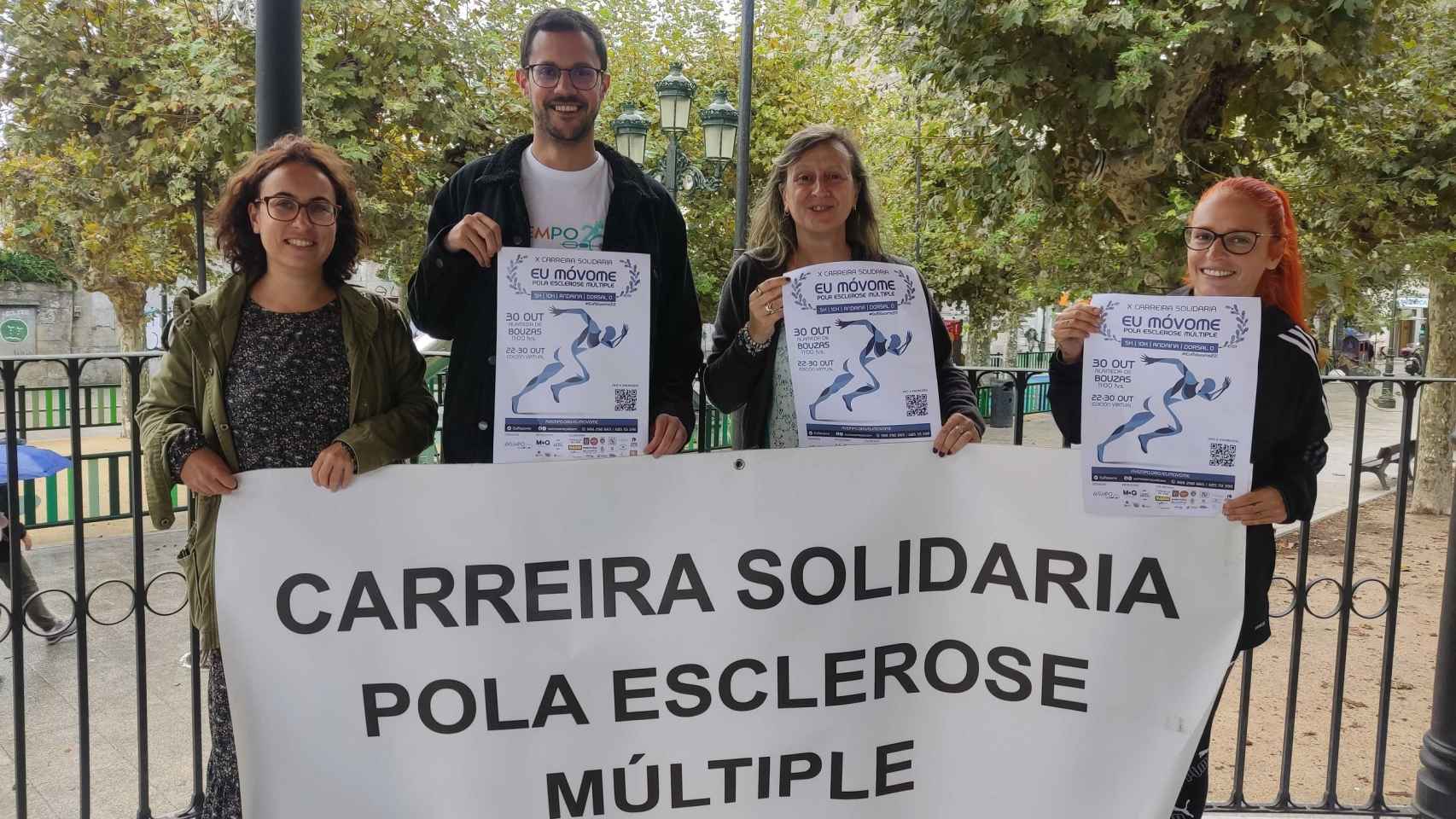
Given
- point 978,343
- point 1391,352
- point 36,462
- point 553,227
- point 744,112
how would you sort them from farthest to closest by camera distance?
point 1391,352 < point 978,343 < point 744,112 < point 36,462 < point 553,227

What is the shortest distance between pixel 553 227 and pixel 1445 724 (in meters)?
3.22

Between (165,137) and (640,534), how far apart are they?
312 inches

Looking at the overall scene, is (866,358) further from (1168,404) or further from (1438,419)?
(1438,419)

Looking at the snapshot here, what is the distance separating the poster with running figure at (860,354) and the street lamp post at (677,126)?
8605 millimetres

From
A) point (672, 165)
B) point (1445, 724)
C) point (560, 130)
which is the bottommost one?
point (1445, 724)

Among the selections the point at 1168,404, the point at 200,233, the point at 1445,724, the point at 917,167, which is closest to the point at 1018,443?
the point at 1168,404

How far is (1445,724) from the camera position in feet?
10.7

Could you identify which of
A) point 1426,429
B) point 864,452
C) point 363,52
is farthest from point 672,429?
point 1426,429

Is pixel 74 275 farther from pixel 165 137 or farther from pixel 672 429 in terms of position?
pixel 672 429

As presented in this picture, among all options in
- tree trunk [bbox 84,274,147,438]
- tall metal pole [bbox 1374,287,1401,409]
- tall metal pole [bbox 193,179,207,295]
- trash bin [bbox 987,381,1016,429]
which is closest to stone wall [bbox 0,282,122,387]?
tree trunk [bbox 84,274,147,438]

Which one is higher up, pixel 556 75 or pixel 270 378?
pixel 556 75

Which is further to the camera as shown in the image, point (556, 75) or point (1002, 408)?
point (1002, 408)

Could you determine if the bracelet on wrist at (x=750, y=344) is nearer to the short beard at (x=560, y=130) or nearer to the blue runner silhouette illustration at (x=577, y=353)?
the blue runner silhouette illustration at (x=577, y=353)

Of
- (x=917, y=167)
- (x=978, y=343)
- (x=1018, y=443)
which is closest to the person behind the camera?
(x=1018, y=443)
